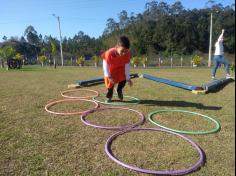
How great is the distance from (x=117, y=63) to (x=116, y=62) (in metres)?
→ 0.04

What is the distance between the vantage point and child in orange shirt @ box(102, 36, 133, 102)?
5.86 metres

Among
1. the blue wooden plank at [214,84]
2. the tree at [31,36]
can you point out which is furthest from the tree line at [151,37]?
the blue wooden plank at [214,84]

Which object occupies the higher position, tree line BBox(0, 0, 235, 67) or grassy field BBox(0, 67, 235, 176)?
tree line BBox(0, 0, 235, 67)

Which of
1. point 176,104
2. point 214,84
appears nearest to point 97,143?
point 176,104

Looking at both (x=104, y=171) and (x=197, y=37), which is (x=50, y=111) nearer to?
(x=104, y=171)

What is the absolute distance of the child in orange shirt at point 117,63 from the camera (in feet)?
19.2

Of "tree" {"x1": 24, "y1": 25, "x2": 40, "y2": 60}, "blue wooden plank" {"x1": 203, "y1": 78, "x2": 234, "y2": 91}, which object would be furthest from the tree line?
"blue wooden plank" {"x1": 203, "y1": 78, "x2": 234, "y2": 91}

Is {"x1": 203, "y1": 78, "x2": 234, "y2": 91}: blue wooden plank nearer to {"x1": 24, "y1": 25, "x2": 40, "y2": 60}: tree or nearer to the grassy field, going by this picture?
the grassy field

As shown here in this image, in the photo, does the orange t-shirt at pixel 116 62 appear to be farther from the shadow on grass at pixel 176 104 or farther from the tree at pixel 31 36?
the tree at pixel 31 36

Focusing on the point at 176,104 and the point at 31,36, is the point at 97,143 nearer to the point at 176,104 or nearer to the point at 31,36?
the point at 176,104

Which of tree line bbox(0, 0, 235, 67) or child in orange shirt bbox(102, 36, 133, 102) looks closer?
child in orange shirt bbox(102, 36, 133, 102)

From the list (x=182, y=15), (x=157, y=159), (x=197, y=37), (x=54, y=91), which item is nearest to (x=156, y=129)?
(x=157, y=159)

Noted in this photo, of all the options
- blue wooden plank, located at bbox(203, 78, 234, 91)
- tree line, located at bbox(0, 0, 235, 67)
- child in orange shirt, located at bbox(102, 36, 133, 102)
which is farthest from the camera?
tree line, located at bbox(0, 0, 235, 67)

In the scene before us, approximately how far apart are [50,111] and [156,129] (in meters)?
2.53
